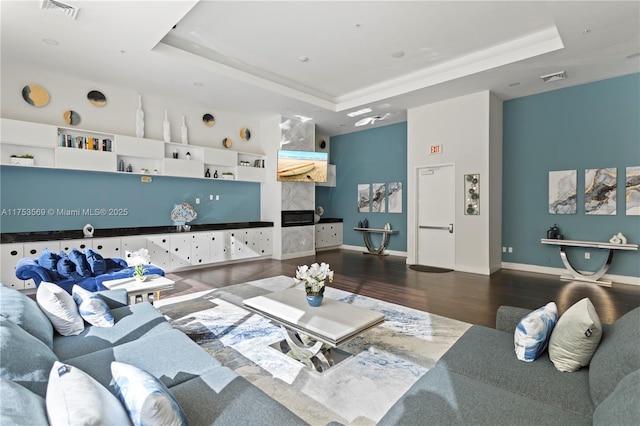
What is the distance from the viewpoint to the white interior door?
675cm

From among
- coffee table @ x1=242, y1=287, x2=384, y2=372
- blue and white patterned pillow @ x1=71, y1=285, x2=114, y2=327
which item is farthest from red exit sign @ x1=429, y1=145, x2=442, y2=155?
blue and white patterned pillow @ x1=71, y1=285, x2=114, y2=327

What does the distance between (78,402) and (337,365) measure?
206 centimetres

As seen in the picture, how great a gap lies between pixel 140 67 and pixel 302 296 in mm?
4506

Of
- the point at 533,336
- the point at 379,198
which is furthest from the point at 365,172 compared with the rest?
the point at 533,336

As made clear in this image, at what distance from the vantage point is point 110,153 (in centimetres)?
568

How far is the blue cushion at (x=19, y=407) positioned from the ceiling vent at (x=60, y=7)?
409cm

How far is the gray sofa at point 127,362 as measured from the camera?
1274 millimetres

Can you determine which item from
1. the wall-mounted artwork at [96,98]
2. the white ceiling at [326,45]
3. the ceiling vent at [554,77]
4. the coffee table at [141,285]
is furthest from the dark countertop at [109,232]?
the ceiling vent at [554,77]

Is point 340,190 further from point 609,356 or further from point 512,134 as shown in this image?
point 609,356

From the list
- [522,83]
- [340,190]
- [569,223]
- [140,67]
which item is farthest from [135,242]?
[569,223]

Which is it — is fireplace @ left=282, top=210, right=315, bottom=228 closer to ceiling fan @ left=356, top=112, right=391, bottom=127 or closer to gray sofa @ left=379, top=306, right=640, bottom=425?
ceiling fan @ left=356, top=112, right=391, bottom=127

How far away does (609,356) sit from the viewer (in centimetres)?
154

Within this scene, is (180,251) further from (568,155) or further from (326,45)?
(568,155)

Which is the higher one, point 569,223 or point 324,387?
point 569,223
